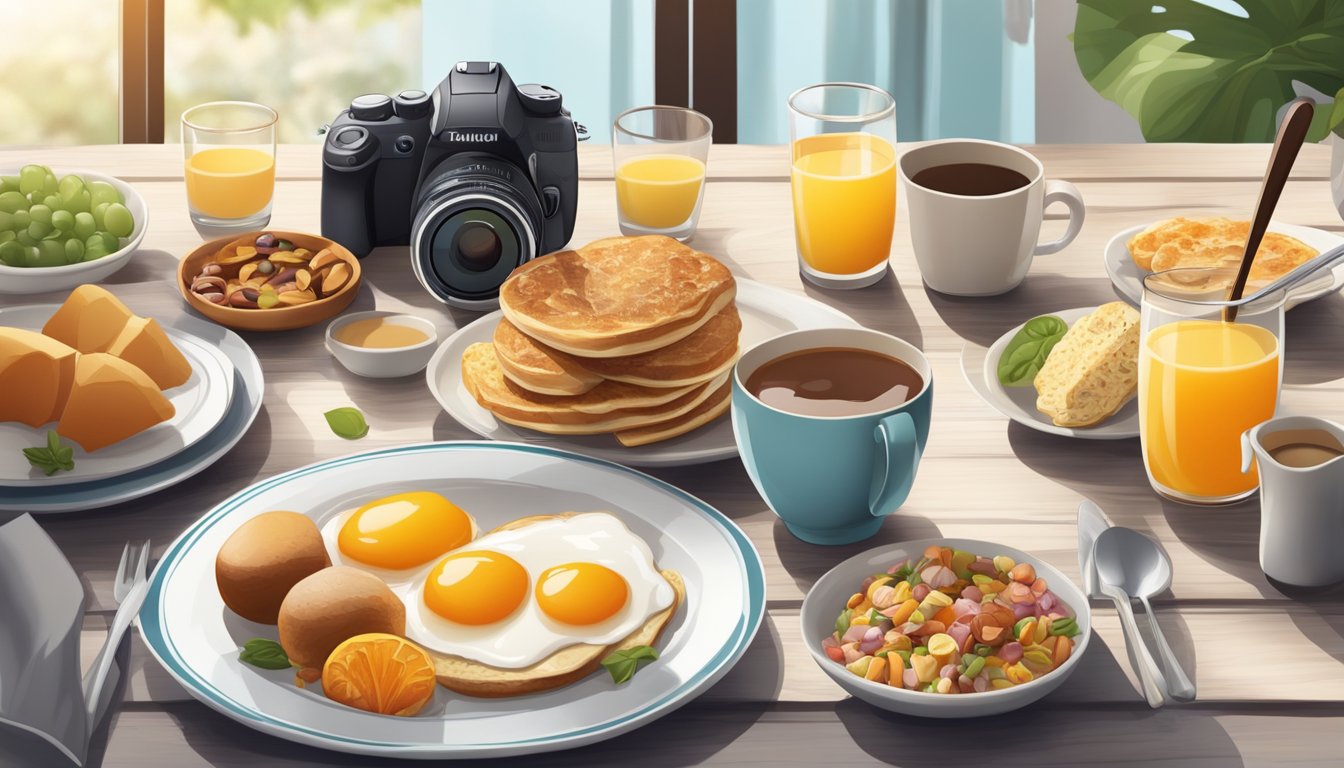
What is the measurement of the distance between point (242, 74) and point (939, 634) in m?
4.39

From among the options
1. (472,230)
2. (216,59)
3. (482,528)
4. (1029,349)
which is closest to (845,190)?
(1029,349)

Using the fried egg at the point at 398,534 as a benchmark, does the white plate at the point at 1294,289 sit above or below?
above

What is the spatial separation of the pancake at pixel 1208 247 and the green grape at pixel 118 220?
1.14 meters

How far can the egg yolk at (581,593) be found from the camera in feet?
3.00

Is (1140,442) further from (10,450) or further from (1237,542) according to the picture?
(10,450)

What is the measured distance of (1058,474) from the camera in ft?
3.85

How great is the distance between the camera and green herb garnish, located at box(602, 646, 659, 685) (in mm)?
886

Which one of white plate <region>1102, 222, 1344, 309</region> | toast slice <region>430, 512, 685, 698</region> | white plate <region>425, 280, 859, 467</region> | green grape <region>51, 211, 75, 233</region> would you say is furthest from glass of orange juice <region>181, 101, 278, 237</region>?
white plate <region>1102, 222, 1344, 309</region>

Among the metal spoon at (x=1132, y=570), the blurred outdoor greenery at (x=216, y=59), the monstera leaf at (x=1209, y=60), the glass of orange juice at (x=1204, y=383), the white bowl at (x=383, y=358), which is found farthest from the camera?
the blurred outdoor greenery at (x=216, y=59)

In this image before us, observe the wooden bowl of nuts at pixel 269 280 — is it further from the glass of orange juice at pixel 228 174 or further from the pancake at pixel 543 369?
the pancake at pixel 543 369

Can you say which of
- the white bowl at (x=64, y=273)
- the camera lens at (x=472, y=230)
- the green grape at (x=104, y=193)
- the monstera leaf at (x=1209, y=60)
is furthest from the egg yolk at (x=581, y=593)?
the monstera leaf at (x=1209, y=60)

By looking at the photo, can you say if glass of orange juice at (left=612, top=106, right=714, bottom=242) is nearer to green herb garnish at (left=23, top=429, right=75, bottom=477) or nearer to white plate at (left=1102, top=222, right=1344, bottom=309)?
white plate at (left=1102, top=222, right=1344, bottom=309)

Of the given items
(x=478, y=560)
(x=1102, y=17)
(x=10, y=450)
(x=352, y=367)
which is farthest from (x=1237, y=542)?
(x=1102, y=17)

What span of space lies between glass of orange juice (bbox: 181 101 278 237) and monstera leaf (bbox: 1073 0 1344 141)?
1.19m
